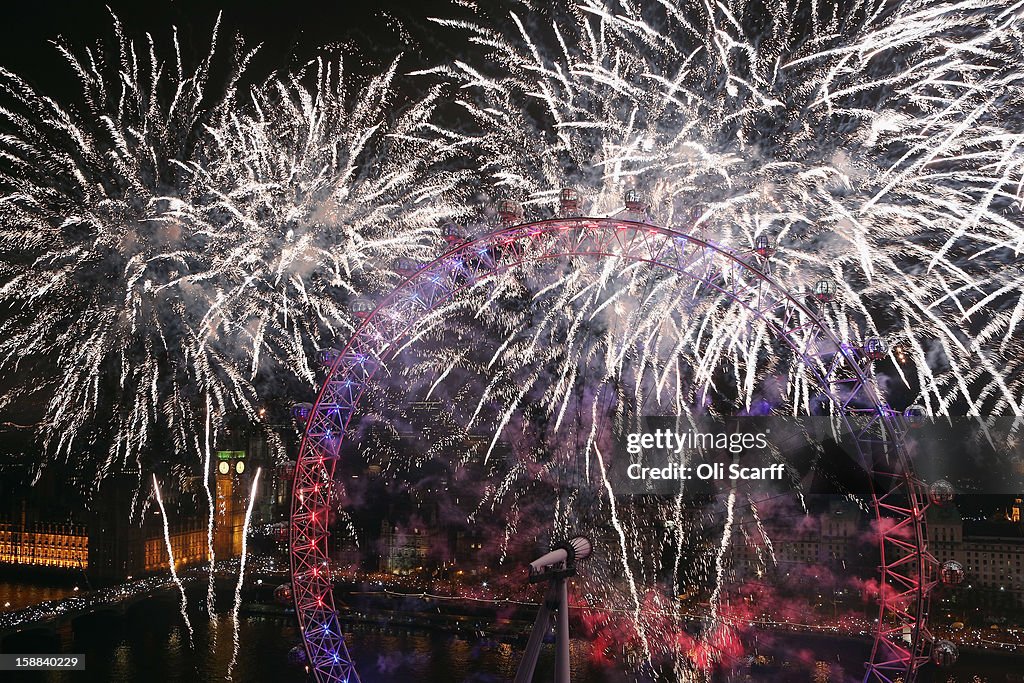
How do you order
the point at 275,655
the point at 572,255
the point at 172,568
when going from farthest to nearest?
the point at 172,568 < the point at 275,655 < the point at 572,255

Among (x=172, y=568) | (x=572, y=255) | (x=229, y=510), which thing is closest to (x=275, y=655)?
(x=172, y=568)

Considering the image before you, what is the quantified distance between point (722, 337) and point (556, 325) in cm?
783

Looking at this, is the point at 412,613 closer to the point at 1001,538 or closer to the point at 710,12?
the point at 1001,538

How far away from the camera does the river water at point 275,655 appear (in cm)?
3094

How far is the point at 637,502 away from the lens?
4372 cm

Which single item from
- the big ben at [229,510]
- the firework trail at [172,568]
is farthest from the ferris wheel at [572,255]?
the big ben at [229,510]

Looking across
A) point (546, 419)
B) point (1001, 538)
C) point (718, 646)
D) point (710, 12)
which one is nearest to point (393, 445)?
point (546, 419)

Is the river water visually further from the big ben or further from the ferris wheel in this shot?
the ferris wheel

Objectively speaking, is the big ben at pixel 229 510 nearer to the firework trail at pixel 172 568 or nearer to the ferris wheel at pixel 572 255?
the firework trail at pixel 172 568

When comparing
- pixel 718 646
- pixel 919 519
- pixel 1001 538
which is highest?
pixel 919 519

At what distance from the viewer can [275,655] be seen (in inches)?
1326

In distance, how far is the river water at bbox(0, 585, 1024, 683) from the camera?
1218 inches

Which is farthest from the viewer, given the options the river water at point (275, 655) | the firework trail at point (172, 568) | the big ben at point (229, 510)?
the big ben at point (229, 510)

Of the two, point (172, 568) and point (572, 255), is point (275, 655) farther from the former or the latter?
point (572, 255)
